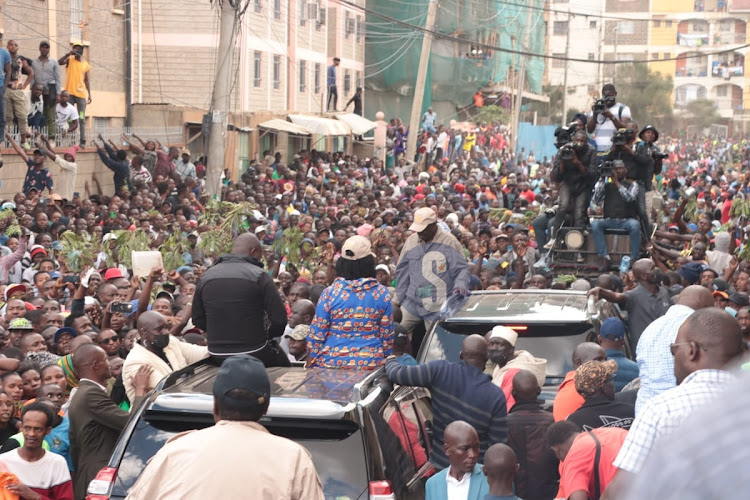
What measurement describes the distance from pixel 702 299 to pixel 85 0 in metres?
23.4

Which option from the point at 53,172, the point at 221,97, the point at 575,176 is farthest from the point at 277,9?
the point at 575,176

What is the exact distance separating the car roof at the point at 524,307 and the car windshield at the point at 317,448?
3.23 meters

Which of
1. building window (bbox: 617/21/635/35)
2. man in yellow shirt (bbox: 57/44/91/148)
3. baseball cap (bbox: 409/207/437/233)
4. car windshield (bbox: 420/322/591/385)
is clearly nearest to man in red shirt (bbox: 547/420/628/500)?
car windshield (bbox: 420/322/591/385)

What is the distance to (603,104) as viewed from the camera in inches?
509

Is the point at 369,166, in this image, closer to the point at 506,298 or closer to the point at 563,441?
the point at 506,298

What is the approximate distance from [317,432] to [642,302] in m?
4.91

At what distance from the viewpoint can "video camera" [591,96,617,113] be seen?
12.9 metres

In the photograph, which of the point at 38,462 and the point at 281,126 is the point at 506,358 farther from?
the point at 281,126

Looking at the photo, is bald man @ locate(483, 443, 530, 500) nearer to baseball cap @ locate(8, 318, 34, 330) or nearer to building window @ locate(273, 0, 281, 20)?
baseball cap @ locate(8, 318, 34, 330)

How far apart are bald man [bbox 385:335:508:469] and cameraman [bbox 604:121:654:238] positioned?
6624 millimetres

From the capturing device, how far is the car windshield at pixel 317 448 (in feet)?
15.4

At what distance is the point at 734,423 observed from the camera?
3.35ft

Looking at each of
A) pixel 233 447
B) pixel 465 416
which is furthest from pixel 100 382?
pixel 233 447

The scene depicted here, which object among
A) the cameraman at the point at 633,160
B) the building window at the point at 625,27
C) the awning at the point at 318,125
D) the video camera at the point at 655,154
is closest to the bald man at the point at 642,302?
the cameraman at the point at 633,160
